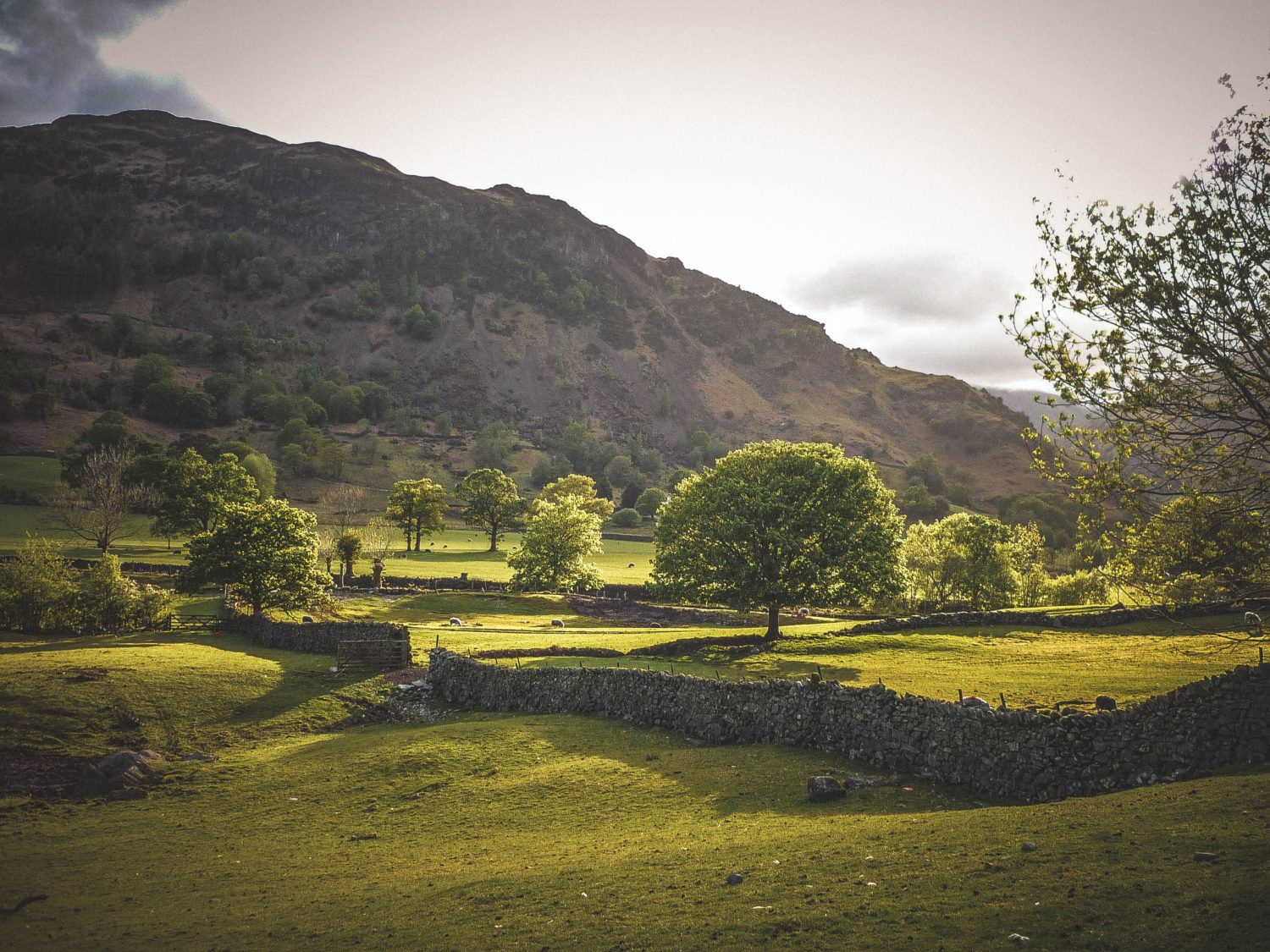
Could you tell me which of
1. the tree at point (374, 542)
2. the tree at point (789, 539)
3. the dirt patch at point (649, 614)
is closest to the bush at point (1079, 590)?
the dirt patch at point (649, 614)

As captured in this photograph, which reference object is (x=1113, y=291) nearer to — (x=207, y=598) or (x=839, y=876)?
(x=839, y=876)

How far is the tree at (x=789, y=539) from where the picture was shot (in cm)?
4991

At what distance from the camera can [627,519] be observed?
548ft

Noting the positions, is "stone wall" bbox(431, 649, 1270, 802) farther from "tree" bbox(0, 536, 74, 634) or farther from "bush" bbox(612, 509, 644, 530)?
"bush" bbox(612, 509, 644, 530)

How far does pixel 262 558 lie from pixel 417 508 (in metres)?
67.9

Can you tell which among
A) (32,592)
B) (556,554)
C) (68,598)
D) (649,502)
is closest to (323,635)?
(68,598)

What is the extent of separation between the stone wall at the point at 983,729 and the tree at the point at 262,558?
29.1 metres

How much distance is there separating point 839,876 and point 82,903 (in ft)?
54.5

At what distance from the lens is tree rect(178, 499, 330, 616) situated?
2007 inches

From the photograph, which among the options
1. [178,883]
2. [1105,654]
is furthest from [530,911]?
[1105,654]

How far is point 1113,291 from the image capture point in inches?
651

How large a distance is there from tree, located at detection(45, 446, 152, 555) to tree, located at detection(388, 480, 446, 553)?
32747mm

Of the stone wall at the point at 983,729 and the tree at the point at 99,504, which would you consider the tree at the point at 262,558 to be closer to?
the stone wall at the point at 983,729

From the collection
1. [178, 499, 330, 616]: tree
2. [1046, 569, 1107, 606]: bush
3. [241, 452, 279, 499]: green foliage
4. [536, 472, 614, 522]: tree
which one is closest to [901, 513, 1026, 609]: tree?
[1046, 569, 1107, 606]: bush
